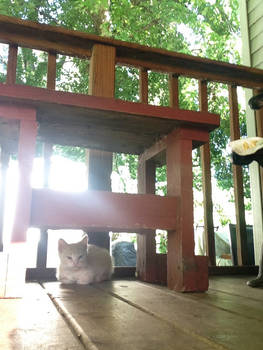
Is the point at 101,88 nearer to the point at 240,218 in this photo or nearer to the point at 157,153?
the point at 157,153

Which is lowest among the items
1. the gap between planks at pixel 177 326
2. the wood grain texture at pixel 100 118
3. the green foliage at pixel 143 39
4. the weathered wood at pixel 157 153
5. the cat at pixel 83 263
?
the gap between planks at pixel 177 326

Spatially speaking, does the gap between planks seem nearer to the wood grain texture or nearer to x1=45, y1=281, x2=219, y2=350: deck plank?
x1=45, y1=281, x2=219, y2=350: deck plank

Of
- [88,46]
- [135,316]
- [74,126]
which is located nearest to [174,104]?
[88,46]

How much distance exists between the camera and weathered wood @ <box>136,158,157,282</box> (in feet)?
6.17

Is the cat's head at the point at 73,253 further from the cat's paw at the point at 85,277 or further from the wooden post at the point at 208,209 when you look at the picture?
the wooden post at the point at 208,209

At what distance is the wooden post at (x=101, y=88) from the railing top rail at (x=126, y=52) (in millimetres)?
69

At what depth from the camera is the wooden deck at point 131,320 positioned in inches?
26.2

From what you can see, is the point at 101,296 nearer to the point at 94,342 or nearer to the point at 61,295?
the point at 61,295

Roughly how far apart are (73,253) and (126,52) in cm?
125

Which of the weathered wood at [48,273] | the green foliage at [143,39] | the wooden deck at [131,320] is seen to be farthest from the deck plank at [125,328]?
the green foliage at [143,39]

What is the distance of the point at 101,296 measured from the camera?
129 cm

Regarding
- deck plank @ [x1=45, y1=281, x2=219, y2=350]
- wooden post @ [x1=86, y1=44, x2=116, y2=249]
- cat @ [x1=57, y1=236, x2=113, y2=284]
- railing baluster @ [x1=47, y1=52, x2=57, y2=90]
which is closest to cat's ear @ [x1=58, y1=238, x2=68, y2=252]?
cat @ [x1=57, y1=236, x2=113, y2=284]

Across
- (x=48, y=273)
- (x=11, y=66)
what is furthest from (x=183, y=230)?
(x=11, y=66)

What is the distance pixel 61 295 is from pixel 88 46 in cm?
132
